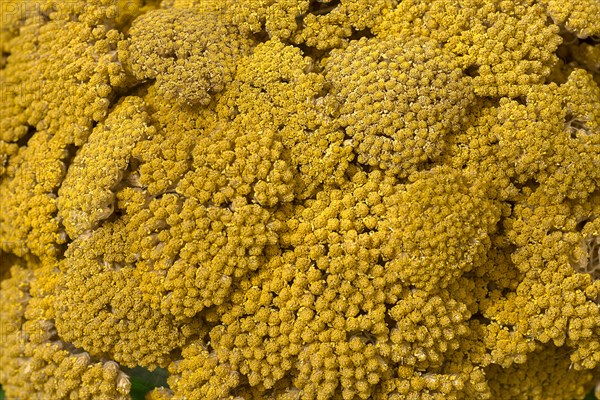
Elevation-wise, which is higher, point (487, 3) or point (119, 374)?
point (487, 3)

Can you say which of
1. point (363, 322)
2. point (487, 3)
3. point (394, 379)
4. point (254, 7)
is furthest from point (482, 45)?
point (394, 379)

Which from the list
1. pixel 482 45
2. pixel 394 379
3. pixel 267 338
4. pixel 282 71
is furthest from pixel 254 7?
pixel 394 379

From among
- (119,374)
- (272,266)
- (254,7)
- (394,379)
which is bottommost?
(394,379)

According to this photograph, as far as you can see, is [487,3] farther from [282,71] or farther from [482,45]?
[282,71]

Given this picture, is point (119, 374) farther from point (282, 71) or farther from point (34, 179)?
point (282, 71)

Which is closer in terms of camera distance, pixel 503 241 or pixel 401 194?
pixel 401 194

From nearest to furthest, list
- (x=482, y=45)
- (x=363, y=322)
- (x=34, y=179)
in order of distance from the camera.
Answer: (x=363, y=322) < (x=482, y=45) < (x=34, y=179)

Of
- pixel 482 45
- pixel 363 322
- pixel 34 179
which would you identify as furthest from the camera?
pixel 34 179
